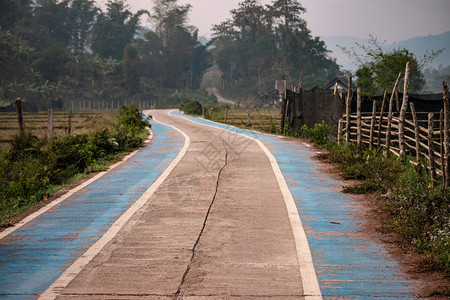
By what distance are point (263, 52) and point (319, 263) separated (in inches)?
3722

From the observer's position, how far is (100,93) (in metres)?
81.1

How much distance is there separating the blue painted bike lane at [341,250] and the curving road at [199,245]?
0.05 ft

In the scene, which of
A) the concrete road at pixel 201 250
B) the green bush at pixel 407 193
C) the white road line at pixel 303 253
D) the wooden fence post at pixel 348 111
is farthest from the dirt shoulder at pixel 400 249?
the wooden fence post at pixel 348 111

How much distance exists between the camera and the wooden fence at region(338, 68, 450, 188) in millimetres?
8798

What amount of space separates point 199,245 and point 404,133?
8.13 metres

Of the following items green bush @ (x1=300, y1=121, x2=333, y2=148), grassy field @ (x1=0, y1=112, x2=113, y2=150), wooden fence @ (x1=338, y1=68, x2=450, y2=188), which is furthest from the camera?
grassy field @ (x1=0, y1=112, x2=113, y2=150)

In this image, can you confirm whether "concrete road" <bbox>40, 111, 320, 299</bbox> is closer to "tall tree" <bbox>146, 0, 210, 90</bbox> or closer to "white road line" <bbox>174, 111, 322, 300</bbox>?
"white road line" <bbox>174, 111, 322, 300</bbox>

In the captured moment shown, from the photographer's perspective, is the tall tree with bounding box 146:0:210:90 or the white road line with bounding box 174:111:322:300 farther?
the tall tree with bounding box 146:0:210:90

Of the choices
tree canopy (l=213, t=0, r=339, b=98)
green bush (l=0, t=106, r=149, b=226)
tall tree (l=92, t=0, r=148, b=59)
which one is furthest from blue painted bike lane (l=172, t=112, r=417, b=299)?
tall tree (l=92, t=0, r=148, b=59)

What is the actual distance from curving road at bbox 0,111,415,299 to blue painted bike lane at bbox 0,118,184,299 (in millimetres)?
16

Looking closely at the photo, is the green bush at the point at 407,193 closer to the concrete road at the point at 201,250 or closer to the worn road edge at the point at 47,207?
the concrete road at the point at 201,250

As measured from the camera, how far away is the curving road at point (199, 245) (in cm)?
480

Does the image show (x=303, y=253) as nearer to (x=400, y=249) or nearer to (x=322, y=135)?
(x=400, y=249)

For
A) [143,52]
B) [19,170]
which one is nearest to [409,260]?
[19,170]
